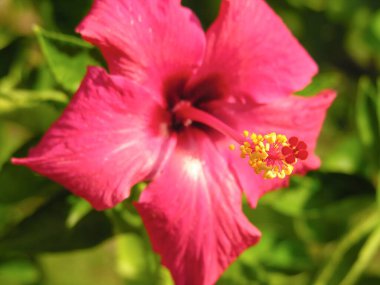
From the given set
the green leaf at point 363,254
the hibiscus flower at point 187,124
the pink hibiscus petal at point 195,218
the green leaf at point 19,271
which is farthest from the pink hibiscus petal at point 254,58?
the green leaf at point 19,271

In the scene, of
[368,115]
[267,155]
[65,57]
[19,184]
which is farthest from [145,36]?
[368,115]

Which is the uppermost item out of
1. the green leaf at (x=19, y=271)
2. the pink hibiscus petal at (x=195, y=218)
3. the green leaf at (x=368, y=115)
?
the pink hibiscus petal at (x=195, y=218)

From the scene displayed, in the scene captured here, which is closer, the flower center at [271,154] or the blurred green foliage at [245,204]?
the flower center at [271,154]

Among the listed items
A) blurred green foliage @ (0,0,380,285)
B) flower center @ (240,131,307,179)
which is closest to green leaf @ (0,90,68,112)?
blurred green foliage @ (0,0,380,285)

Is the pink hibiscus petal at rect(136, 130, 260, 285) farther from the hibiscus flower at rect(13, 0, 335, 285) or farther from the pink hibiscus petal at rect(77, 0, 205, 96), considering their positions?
the pink hibiscus petal at rect(77, 0, 205, 96)

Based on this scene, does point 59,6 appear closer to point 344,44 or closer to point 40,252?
point 40,252

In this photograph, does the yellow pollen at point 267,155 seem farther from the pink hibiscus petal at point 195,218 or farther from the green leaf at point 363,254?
the green leaf at point 363,254

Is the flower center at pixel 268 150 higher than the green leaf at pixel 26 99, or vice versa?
the green leaf at pixel 26 99

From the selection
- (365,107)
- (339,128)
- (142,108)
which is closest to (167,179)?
(142,108)
